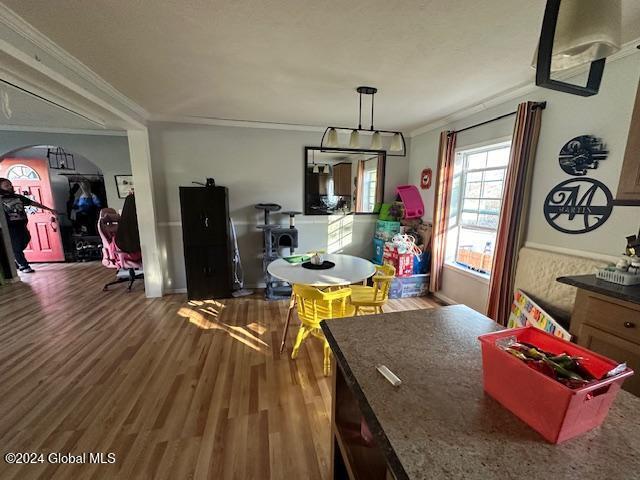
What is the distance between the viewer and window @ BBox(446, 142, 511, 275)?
9.50 feet

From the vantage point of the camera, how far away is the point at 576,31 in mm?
653

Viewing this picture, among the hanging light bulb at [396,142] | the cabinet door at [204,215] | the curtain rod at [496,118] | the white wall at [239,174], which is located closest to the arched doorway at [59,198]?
the white wall at [239,174]

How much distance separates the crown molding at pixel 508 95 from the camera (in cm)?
176

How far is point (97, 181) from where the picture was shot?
5441 mm

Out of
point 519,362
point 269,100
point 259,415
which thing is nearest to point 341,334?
point 519,362

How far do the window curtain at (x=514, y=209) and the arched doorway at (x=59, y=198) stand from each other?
692cm

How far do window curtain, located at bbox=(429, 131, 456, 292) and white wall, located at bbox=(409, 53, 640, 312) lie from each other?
0.34 meters

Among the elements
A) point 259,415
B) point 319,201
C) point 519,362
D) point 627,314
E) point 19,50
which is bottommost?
point 259,415

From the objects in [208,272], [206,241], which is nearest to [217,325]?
[208,272]

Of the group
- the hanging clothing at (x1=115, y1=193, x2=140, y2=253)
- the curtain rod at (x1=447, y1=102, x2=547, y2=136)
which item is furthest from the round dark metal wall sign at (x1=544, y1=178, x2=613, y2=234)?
the hanging clothing at (x1=115, y1=193, x2=140, y2=253)

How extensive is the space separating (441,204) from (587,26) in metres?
3.00

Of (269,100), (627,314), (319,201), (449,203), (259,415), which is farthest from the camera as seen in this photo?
(319,201)

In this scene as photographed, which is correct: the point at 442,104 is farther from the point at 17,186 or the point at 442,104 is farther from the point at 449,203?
the point at 17,186

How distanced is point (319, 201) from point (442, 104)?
206cm
